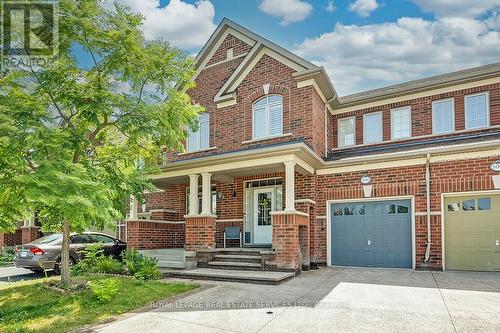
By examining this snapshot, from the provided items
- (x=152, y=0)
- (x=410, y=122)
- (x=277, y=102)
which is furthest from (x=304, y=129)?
(x=152, y=0)

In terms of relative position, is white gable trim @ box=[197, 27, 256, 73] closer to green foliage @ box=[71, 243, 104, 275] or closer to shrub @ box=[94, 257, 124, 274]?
green foliage @ box=[71, 243, 104, 275]

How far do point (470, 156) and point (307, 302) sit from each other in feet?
23.7

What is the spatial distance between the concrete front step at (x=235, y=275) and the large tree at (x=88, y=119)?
282 cm

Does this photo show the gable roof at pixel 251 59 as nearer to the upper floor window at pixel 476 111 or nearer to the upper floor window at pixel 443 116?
the upper floor window at pixel 443 116

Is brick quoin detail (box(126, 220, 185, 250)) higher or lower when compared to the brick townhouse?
lower

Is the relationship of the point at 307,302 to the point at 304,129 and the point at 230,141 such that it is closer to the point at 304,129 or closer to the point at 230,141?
the point at 304,129

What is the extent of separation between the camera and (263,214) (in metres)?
13.0

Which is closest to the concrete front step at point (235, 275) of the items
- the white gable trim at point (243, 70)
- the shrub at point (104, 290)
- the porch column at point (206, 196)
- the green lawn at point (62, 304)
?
the green lawn at point (62, 304)

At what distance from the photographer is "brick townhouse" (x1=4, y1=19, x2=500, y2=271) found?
1040 centimetres

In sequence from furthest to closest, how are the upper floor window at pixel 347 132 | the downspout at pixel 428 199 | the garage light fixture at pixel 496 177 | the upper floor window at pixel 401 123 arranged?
the upper floor window at pixel 347 132
the upper floor window at pixel 401 123
the downspout at pixel 428 199
the garage light fixture at pixel 496 177

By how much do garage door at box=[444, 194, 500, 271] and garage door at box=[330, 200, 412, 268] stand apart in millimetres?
1139

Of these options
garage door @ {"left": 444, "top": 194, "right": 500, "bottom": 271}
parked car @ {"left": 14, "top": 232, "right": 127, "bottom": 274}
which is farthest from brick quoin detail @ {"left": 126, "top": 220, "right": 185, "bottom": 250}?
garage door @ {"left": 444, "top": 194, "right": 500, "bottom": 271}

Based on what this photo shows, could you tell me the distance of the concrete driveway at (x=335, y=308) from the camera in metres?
5.38

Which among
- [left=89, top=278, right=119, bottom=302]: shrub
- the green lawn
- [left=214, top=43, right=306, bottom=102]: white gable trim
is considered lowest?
the green lawn
